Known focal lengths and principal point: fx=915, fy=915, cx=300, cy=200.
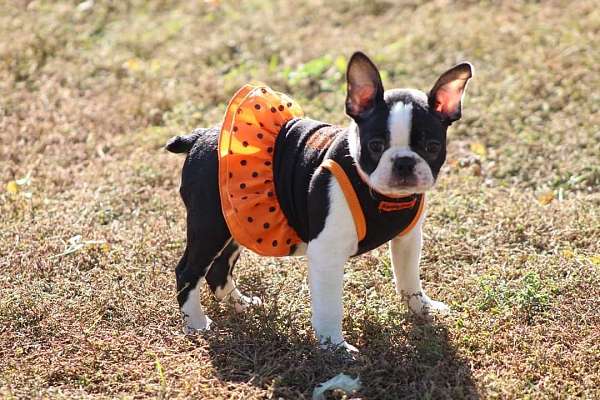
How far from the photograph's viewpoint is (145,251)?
4.96m

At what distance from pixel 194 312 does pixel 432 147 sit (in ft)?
4.56

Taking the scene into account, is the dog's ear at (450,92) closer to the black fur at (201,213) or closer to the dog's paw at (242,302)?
the black fur at (201,213)

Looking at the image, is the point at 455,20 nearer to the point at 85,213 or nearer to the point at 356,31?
the point at 356,31

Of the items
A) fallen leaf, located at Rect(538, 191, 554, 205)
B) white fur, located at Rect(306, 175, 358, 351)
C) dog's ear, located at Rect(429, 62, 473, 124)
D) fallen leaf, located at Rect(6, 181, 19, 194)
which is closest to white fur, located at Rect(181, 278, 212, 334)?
white fur, located at Rect(306, 175, 358, 351)

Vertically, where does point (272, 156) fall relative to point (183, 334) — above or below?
above

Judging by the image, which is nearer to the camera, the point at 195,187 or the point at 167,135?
the point at 195,187

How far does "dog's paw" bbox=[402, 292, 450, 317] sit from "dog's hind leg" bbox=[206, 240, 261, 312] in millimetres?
738

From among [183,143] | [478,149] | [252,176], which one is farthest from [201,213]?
[478,149]

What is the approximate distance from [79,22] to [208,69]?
1.87m

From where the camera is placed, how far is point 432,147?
147 inches

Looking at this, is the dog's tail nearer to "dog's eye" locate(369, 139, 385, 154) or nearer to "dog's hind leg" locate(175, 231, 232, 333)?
"dog's hind leg" locate(175, 231, 232, 333)

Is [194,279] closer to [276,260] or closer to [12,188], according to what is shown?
[276,260]

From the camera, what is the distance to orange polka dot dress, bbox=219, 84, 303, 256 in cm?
406

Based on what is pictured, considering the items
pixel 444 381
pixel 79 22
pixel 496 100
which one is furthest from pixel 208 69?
pixel 444 381
